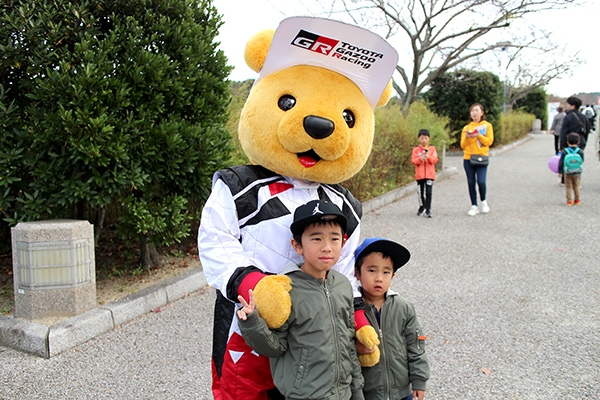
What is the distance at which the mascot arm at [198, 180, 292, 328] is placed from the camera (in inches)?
74.5

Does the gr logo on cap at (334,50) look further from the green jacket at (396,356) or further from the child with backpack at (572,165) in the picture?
the child with backpack at (572,165)

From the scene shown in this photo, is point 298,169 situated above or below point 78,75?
below

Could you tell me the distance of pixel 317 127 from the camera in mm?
2088

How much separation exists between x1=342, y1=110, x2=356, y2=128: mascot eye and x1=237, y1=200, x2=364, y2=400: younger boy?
41cm

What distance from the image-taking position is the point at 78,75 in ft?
14.0

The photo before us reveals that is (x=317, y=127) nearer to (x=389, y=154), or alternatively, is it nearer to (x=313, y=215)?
(x=313, y=215)

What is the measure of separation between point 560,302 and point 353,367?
3715 mm

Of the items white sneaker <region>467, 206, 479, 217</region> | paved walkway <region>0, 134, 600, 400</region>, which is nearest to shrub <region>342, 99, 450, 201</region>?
white sneaker <region>467, 206, 479, 217</region>

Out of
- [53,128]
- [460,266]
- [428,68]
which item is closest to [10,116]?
[53,128]

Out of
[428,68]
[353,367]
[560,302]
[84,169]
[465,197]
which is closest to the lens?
[353,367]

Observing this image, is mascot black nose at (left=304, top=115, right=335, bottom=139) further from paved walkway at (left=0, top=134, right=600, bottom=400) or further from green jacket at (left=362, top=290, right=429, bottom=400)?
paved walkway at (left=0, top=134, right=600, bottom=400)

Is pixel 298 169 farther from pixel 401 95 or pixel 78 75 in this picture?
pixel 401 95

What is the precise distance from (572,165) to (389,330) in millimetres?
8329

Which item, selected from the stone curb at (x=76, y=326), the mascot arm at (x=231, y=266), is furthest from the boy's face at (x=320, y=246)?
Answer: the stone curb at (x=76, y=326)
